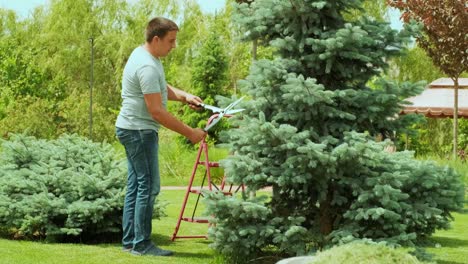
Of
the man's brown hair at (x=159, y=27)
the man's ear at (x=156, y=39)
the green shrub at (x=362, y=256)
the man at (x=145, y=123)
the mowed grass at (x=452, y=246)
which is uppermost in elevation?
the man's brown hair at (x=159, y=27)

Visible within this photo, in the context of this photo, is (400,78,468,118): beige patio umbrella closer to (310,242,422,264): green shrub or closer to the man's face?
the man's face

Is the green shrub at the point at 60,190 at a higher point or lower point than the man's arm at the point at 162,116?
lower

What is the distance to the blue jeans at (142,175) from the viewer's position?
23.3 ft

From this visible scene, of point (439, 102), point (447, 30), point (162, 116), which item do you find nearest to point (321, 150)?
point (162, 116)

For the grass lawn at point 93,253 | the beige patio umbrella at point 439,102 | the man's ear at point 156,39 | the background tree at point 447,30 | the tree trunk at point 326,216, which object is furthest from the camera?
the beige patio umbrella at point 439,102

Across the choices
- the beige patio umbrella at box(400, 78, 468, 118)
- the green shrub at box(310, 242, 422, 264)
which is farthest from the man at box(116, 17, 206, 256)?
the beige patio umbrella at box(400, 78, 468, 118)

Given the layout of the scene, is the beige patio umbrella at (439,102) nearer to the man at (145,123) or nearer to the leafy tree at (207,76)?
the leafy tree at (207,76)

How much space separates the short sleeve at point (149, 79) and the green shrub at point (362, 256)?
12.2 feet

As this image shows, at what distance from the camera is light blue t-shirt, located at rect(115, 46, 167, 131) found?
7.02 m

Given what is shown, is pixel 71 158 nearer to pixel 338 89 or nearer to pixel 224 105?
pixel 224 105

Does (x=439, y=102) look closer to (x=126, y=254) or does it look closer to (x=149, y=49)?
(x=149, y=49)

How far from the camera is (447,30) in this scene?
20.2 m

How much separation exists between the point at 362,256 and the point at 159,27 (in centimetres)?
408

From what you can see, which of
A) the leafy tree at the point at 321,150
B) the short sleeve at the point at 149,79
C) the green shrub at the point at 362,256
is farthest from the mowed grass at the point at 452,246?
the green shrub at the point at 362,256
